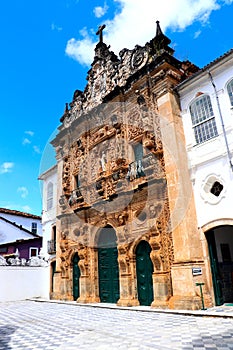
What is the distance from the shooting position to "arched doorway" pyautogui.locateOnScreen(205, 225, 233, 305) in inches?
413

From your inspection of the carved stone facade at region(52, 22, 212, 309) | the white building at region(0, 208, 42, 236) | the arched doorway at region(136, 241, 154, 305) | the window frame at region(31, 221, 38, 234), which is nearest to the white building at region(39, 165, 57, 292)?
the carved stone facade at region(52, 22, 212, 309)

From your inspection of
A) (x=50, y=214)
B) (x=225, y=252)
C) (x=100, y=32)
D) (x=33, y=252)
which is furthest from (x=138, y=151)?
(x=33, y=252)

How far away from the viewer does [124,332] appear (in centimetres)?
736

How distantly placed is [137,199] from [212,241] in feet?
11.1

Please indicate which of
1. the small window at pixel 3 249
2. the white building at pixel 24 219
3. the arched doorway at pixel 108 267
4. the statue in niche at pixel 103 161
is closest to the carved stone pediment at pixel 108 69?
the statue in niche at pixel 103 161

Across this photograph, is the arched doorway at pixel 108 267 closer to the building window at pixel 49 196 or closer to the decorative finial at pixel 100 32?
the building window at pixel 49 196

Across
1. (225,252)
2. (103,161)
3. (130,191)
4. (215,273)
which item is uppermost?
(103,161)

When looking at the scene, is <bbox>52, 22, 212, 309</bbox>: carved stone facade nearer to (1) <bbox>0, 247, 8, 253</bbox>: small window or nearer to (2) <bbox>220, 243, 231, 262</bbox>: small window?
(2) <bbox>220, 243, 231, 262</bbox>: small window

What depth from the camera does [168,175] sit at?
1164 centimetres

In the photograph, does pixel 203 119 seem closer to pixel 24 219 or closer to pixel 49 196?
pixel 49 196

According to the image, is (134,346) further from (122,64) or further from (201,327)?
(122,64)

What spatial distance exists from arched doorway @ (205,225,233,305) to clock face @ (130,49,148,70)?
26.5 feet

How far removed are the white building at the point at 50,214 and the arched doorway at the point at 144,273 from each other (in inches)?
330

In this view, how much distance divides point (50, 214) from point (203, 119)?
42.4ft
